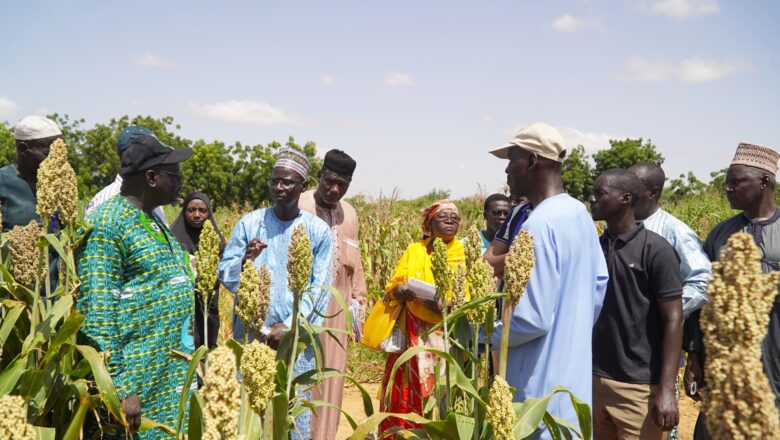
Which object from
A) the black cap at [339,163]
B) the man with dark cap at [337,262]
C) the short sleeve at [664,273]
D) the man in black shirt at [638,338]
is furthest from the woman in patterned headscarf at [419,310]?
the short sleeve at [664,273]

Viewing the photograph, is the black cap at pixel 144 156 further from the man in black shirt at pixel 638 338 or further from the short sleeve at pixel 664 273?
the short sleeve at pixel 664 273

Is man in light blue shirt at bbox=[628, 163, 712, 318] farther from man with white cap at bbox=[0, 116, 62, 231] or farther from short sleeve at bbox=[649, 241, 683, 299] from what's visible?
A: man with white cap at bbox=[0, 116, 62, 231]

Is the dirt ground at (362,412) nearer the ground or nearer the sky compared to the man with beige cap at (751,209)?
nearer the ground

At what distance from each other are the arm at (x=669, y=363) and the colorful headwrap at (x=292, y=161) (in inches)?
90.5

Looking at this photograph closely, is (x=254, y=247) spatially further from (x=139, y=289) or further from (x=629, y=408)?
(x=629, y=408)

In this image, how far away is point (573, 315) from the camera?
7.91 feet

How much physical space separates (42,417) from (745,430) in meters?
2.41

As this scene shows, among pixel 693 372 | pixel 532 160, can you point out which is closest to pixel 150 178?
pixel 532 160

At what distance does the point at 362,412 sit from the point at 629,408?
402 cm

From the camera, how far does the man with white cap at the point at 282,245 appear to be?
12.7 ft

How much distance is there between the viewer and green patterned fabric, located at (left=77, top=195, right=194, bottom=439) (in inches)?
102

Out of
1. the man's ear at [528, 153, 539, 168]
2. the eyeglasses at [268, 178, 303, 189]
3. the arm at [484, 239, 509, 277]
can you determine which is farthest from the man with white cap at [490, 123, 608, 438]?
the eyeglasses at [268, 178, 303, 189]

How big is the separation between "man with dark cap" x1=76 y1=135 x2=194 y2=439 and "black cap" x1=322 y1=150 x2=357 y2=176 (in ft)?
5.82

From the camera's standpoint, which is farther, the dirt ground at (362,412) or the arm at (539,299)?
the dirt ground at (362,412)
